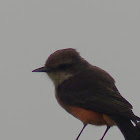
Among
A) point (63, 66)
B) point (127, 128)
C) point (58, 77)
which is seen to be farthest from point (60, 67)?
point (127, 128)

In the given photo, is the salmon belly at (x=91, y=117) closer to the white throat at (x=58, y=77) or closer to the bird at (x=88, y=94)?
the bird at (x=88, y=94)

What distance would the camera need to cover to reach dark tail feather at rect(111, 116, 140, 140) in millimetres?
5920

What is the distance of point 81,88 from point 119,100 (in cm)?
95

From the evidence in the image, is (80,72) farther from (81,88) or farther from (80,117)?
(80,117)

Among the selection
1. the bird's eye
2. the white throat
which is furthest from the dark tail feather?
the bird's eye

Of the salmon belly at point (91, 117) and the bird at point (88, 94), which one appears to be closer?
the bird at point (88, 94)

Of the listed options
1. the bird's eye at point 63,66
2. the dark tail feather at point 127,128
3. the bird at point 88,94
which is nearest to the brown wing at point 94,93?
the bird at point 88,94

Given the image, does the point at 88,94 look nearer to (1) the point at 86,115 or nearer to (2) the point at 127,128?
(1) the point at 86,115

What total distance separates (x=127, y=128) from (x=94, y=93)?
4.08 ft

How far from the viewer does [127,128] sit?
20.5 ft

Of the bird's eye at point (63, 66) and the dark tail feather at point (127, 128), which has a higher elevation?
the bird's eye at point (63, 66)

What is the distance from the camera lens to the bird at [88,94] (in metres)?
6.47

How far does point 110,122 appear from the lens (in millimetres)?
6781

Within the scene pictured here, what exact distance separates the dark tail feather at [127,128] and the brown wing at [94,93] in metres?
0.12
